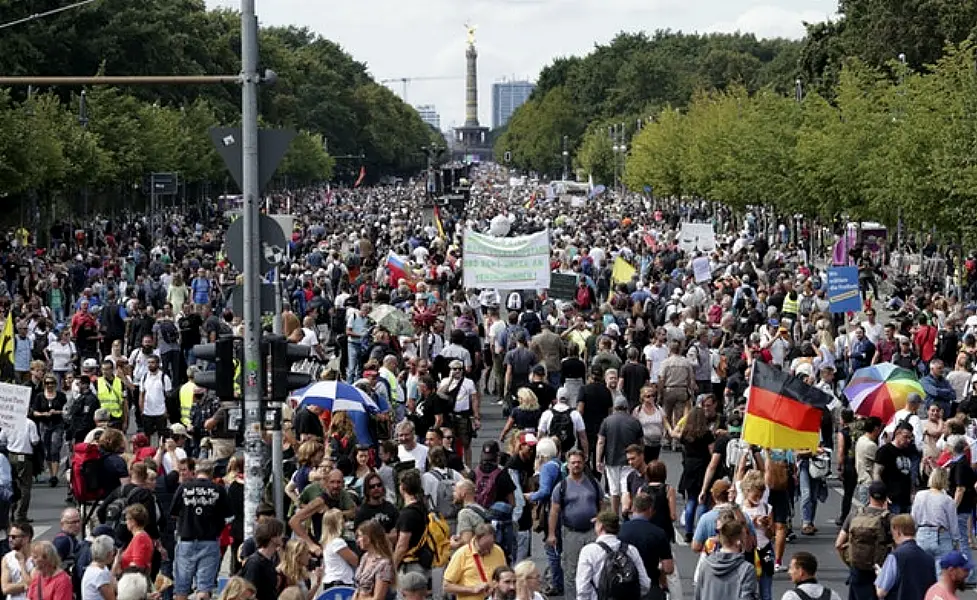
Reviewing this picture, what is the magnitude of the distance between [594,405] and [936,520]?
5752 millimetres

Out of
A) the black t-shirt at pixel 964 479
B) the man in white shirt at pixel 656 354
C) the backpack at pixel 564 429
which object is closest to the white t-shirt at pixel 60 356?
the man in white shirt at pixel 656 354

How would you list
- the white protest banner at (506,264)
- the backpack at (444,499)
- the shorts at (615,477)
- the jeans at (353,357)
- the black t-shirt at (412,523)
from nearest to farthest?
the black t-shirt at (412,523)
the backpack at (444,499)
the shorts at (615,477)
the jeans at (353,357)
the white protest banner at (506,264)

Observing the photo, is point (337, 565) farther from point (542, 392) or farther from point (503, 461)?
point (542, 392)

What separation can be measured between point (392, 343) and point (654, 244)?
102 ft

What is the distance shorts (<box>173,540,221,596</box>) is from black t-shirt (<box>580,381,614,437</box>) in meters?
6.47

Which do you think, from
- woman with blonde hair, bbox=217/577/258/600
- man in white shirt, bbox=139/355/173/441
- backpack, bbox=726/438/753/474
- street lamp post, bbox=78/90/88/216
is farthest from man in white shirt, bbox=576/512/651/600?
street lamp post, bbox=78/90/88/216

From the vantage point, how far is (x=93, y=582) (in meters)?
12.4

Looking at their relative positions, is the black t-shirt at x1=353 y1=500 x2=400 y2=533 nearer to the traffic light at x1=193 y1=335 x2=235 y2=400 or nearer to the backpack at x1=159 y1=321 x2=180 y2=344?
the traffic light at x1=193 y1=335 x2=235 y2=400

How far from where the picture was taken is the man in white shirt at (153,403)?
22.8 m

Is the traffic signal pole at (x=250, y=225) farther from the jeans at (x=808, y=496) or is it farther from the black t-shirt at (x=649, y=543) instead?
the jeans at (x=808, y=496)

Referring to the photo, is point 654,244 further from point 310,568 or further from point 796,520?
point 310,568

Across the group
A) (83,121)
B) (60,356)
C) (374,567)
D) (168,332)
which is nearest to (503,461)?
(374,567)

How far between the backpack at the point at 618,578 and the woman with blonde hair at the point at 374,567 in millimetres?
1249

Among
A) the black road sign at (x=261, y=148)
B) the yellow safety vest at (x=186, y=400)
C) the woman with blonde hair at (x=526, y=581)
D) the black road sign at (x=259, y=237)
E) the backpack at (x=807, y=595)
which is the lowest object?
the yellow safety vest at (x=186, y=400)
